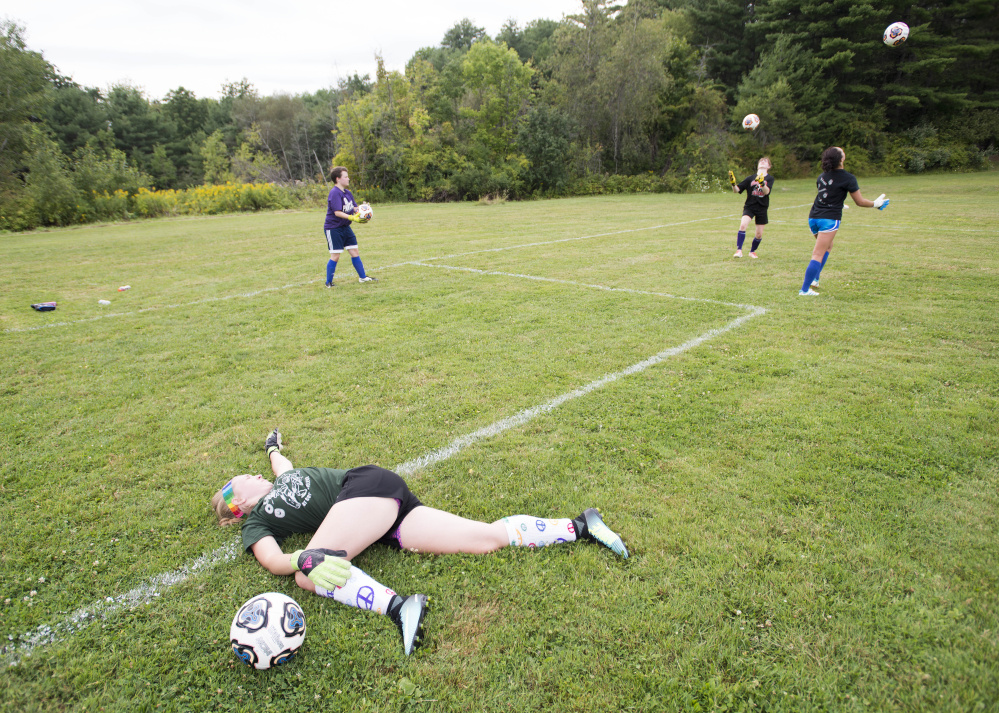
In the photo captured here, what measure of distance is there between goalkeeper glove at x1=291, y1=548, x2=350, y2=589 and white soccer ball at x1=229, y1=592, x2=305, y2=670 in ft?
0.57

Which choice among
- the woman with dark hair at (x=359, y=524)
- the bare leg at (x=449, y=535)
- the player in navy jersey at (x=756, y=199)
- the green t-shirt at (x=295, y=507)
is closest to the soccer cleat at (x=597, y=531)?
the woman with dark hair at (x=359, y=524)

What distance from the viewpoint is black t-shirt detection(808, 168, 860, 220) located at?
24.3ft

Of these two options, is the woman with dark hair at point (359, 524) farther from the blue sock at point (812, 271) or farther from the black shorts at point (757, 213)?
the black shorts at point (757, 213)

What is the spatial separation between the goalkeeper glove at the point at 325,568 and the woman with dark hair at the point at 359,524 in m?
0.03

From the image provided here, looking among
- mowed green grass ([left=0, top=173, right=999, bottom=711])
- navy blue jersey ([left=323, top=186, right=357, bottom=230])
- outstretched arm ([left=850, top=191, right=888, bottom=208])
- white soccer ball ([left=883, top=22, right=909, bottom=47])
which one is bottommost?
mowed green grass ([left=0, top=173, right=999, bottom=711])

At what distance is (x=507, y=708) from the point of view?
2029 mm

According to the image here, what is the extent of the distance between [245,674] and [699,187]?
3654 cm

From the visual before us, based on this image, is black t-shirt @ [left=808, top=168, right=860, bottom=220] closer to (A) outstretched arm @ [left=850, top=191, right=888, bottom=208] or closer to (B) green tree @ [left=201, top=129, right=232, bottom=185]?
(A) outstretched arm @ [left=850, top=191, right=888, bottom=208]

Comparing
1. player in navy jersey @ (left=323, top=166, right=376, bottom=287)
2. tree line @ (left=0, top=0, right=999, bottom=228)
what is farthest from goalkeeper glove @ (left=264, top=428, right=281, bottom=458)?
tree line @ (left=0, top=0, right=999, bottom=228)

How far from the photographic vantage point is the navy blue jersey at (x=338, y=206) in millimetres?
8984

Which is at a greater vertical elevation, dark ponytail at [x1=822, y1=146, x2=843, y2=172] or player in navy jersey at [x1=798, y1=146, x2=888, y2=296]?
dark ponytail at [x1=822, y1=146, x2=843, y2=172]

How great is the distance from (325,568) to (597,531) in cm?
140

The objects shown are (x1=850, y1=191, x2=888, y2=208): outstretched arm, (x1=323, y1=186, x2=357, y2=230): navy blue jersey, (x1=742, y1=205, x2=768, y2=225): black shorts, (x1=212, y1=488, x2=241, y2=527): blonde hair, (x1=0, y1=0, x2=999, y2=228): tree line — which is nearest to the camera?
(x1=212, y1=488, x2=241, y2=527): blonde hair

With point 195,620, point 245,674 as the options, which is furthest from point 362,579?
point 195,620
